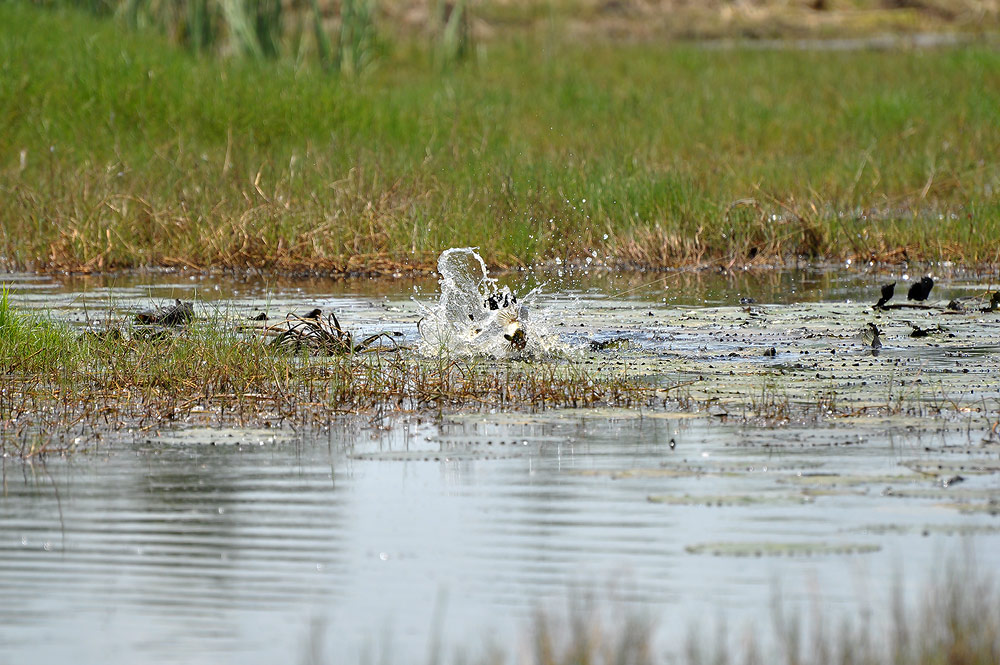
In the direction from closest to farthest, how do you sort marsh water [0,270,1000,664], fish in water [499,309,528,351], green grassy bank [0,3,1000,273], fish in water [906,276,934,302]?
marsh water [0,270,1000,664] < fish in water [499,309,528,351] < fish in water [906,276,934,302] < green grassy bank [0,3,1000,273]

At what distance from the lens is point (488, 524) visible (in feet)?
17.9

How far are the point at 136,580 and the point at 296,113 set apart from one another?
13504 millimetres

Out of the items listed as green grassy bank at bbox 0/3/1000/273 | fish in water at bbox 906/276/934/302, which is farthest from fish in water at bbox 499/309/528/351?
green grassy bank at bbox 0/3/1000/273

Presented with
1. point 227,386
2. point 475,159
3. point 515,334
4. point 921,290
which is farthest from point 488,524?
point 475,159

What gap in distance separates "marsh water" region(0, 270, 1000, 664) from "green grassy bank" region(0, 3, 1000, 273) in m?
5.50

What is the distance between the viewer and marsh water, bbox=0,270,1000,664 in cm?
446

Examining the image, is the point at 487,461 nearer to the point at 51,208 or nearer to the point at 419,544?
the point at 419,544

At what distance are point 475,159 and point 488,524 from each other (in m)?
10.5

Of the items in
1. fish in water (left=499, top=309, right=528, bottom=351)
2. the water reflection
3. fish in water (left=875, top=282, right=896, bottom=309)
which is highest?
fish in water (left=875, top=282, right=896, bottom=309)

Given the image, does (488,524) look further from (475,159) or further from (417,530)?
(475,159)

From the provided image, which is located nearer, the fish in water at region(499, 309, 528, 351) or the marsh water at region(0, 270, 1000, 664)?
the marsh water at region(0, 270, 1000, 664)

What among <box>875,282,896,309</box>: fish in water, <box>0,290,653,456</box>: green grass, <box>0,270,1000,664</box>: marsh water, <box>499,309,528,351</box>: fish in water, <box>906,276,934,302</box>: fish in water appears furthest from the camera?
<box>906,276,934,302</box>: fish in water

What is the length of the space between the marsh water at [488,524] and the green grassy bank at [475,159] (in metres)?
5.50

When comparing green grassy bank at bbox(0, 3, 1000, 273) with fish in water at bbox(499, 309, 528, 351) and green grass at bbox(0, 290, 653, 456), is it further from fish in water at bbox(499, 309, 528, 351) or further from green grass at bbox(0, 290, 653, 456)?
green grass at bbox(0, 290, 653, 456)
